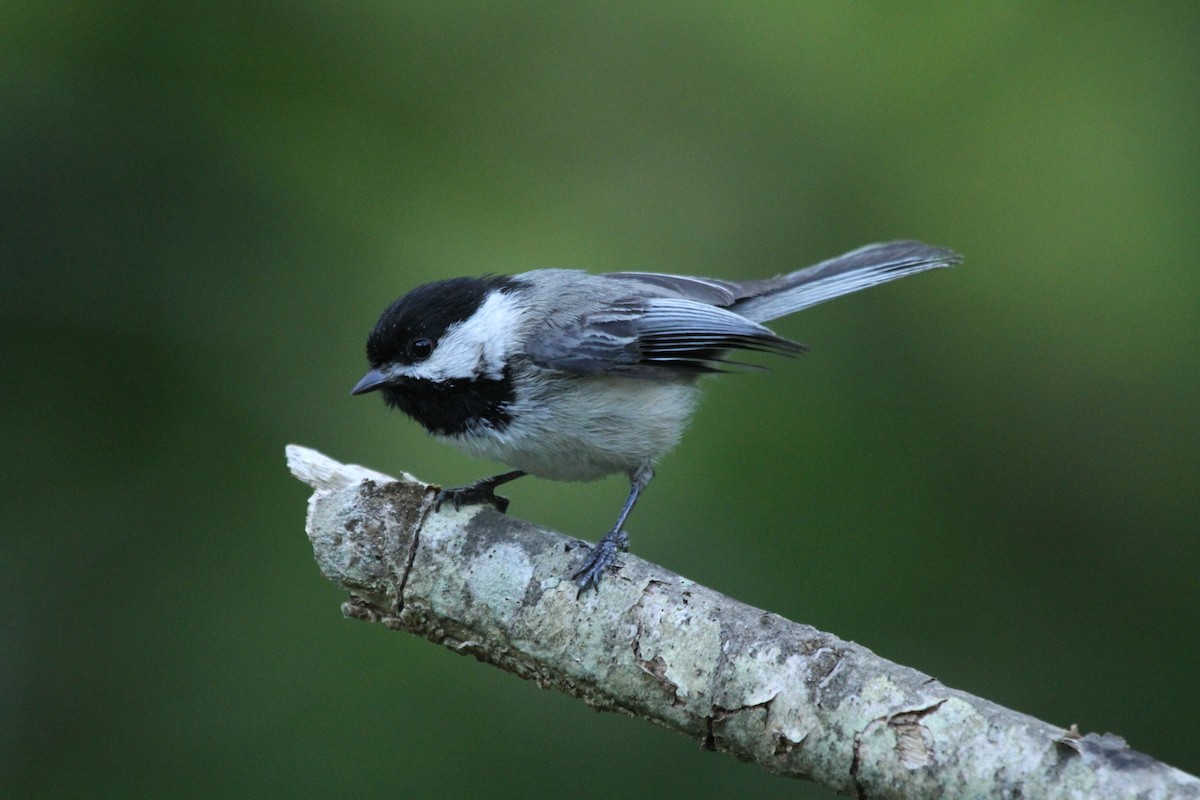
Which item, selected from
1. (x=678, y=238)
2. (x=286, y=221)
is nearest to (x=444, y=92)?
(x=286, y=221)

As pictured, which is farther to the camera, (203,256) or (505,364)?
(203,256)

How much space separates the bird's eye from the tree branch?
1.16 ft

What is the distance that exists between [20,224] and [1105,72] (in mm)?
3618

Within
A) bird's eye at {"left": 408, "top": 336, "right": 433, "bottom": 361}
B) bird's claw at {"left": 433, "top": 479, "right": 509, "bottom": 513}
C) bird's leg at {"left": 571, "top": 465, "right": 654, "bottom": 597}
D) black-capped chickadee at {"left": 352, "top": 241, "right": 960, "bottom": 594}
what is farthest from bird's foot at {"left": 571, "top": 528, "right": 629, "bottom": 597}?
→ bird's eye at {"left": 408, "top": 336, "right": 433, "bottom": 361}

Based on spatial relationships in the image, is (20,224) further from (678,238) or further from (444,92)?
(678,238)

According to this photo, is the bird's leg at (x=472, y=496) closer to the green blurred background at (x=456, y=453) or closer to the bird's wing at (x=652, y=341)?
the bird's wing at (x=652, y=341)

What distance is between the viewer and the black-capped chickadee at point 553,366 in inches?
107

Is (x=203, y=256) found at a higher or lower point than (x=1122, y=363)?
lower

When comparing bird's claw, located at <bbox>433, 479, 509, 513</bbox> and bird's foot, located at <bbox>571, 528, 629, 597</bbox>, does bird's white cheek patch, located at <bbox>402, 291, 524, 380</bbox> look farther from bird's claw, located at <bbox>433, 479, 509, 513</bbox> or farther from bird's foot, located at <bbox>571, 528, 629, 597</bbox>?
bird's foot, located at <bbox>571, 528, 629, 597</bbox>

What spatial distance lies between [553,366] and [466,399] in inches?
9.5

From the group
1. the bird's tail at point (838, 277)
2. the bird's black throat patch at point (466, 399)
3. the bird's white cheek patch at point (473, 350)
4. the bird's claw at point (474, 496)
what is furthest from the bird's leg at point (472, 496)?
the bird's tail at point (838, 277)

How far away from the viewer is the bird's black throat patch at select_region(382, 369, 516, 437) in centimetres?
273

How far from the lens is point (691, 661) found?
193 centimetres

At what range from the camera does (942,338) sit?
357 cm
